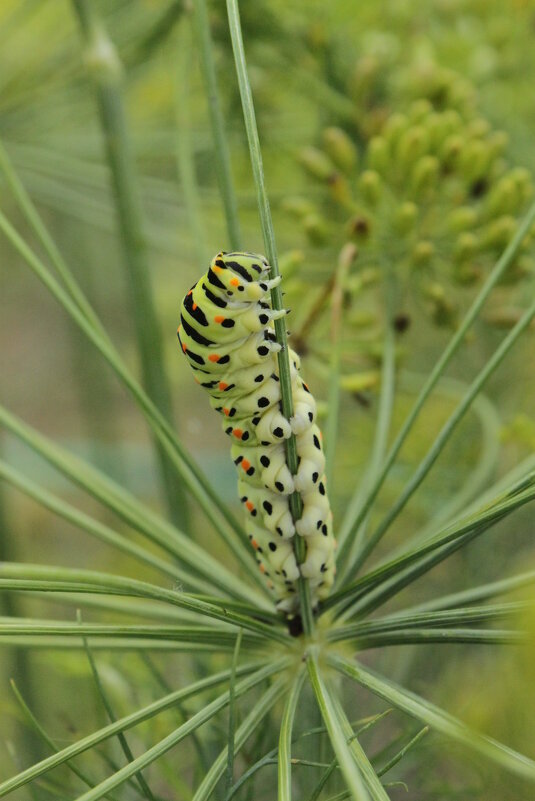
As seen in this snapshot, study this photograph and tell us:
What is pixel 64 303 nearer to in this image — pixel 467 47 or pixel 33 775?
pixel 33 775

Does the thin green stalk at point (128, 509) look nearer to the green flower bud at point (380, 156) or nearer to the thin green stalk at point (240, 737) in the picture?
the thin green stalk at point (240, 737)

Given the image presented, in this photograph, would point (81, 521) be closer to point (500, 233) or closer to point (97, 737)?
point (97, 737)

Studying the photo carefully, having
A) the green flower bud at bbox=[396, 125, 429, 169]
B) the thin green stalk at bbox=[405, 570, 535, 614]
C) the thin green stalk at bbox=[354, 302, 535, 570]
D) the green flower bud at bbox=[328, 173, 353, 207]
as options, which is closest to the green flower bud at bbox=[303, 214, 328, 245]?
the green flower bud at bbox=[328, 173, 353, 207]

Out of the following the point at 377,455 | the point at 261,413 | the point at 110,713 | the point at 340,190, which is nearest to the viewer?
the point at 110,713

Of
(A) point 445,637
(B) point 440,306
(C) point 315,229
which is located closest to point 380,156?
(C) point 315,229

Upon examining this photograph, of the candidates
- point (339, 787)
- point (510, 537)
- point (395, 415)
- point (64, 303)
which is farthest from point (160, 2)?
point (339, 787)

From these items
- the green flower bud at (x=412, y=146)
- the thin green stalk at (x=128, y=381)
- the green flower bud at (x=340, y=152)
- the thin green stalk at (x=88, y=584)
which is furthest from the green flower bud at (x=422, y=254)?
the thin green stalk at (x=88, y=584)

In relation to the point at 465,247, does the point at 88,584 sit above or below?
below
